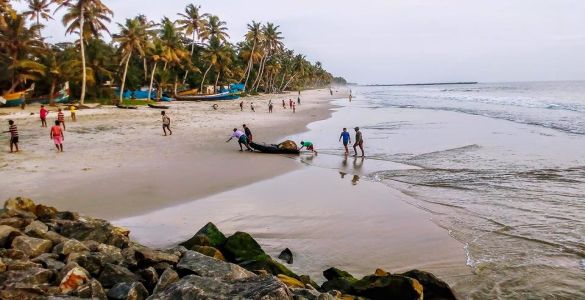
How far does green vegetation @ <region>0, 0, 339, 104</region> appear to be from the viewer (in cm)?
3916

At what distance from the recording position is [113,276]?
530 cm

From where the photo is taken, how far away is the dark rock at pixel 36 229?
6.55 meters

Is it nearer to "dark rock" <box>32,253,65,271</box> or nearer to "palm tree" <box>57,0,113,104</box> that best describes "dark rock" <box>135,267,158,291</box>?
"dark rock" <box>32,253,65,271</box>

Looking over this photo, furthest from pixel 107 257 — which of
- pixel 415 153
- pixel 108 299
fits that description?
pixel 415 153

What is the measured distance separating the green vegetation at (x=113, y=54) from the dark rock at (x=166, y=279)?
38000 millimetres

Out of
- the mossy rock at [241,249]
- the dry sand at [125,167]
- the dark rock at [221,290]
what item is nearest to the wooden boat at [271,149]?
the dry sand at [125,167]

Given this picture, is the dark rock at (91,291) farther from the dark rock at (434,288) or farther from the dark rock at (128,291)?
the dark rock at (434,288)

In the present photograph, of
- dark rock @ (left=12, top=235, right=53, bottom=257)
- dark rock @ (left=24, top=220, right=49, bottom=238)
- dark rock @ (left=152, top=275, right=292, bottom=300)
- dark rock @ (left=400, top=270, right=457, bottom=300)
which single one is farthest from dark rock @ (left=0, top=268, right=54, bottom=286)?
dark rock @ (left=400, top=270, right=457, bottom=300)

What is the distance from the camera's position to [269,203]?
38.0ft

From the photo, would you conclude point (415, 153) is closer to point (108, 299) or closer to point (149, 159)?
point (149, 159)

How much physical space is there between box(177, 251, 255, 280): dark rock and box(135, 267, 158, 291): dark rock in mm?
367

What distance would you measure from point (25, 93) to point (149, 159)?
31616 millimetres

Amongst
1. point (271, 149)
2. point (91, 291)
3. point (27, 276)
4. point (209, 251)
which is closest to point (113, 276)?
point (91, 291)

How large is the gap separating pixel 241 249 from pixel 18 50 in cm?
4260
